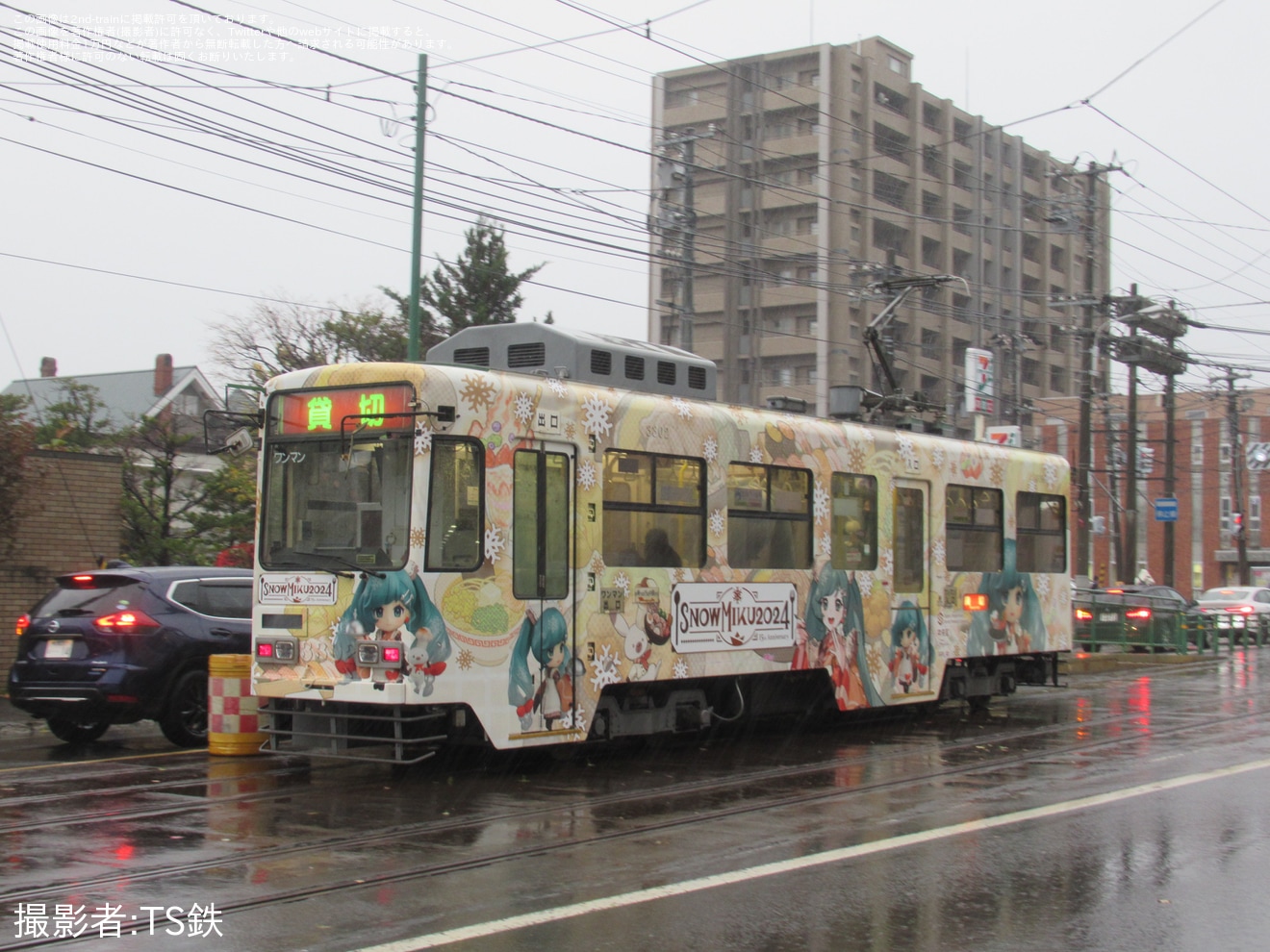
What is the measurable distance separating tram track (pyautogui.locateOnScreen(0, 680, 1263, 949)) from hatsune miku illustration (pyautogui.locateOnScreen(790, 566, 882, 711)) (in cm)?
105

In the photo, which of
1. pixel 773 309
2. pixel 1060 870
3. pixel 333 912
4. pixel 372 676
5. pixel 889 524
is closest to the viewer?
pixel 333 912

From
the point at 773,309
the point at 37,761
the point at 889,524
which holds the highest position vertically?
the point at 773,309

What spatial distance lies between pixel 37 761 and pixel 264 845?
16.0 feet

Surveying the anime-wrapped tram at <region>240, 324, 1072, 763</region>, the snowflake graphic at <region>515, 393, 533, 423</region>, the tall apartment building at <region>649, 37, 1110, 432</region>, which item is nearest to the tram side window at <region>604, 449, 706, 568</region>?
the anime-wrapped tram at <region>240, 324, 1072, 763</region>

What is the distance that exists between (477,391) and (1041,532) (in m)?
9.28

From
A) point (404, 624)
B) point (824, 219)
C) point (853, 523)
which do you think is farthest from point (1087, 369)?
point (824, 219)

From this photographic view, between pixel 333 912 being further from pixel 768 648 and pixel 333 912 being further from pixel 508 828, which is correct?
pixel 768 648

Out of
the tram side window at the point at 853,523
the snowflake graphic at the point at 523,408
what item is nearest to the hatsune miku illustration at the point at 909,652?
the tram side window at the point at 853,523

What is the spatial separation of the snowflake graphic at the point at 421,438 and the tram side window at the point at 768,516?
3.33m

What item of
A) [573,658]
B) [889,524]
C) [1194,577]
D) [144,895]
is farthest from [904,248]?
[144,895]

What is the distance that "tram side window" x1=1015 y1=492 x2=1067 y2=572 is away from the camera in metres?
16.6

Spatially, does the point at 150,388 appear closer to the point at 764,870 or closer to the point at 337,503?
the point at 337,503

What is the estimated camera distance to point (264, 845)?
7891 millimetres

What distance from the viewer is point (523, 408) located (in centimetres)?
1049
